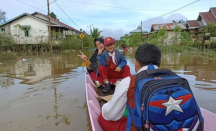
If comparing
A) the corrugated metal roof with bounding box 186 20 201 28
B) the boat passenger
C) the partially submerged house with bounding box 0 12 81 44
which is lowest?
the boat passenger

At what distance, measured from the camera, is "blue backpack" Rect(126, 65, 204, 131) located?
133 cm

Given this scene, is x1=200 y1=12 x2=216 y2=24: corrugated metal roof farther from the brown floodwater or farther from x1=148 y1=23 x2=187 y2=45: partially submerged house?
the brown floodwater

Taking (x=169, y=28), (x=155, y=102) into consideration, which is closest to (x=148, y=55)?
(x=155, y=102)

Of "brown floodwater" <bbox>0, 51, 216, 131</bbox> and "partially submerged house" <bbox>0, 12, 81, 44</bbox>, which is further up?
"partially submerged house" <bbox>0, 12, 81, 44</bbox>

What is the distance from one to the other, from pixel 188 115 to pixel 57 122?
8.37 ft

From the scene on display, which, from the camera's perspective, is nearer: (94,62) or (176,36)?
(94,62)

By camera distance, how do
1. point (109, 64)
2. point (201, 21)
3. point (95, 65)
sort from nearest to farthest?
point (109, 64) < point (95, 65) < point (201, 21)

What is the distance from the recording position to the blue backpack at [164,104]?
1.33m

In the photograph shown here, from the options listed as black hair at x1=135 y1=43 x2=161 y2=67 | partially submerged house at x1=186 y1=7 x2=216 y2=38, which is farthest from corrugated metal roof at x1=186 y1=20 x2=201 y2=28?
black hair at x1=135 y1=43 x2=161 y2=67

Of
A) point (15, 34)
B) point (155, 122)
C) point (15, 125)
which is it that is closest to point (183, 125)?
point (155, 122)

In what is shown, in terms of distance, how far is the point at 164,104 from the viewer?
1316 millimetres

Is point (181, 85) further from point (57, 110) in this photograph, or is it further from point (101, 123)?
point (57, 110)

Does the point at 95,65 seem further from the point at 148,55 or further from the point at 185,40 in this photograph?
the point at 185,40

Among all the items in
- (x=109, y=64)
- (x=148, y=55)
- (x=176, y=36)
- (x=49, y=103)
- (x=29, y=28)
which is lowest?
(x=49, y=103)
